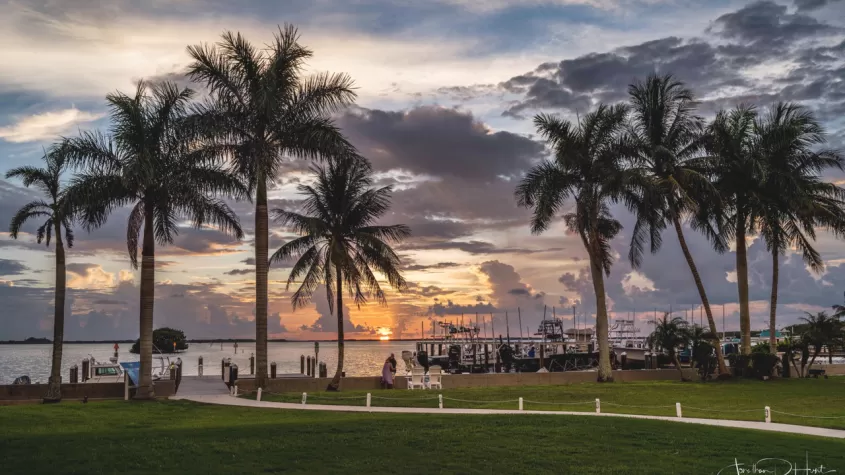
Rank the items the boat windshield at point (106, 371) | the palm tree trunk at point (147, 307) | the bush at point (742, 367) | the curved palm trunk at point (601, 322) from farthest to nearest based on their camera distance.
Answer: the boat windshield at point (106, 371), the bush at point (742, 367), the curved palm trunk at point (601, 322), the palm tree trunk at point (147, 307)

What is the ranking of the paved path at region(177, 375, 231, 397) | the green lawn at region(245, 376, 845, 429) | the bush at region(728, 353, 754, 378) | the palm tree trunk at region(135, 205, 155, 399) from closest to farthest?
the green lawn at region(245, 376, 845, 429)
the palm tree trunk at region(135, 205, 155, 399)
the paved path at region(177, 375, 231, 397)
the bush at region(728, 353, 754, 378)

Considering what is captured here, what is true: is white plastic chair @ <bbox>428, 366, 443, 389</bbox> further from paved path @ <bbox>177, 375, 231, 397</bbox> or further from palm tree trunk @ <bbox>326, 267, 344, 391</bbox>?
paved path @ <bbox>177, 375, 231, 397</bbox>

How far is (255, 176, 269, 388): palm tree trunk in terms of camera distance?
3191cm

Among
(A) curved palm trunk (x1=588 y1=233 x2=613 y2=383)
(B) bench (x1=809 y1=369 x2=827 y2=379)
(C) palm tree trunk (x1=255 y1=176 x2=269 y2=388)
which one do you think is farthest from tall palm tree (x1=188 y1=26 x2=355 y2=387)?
(B) bench (x1=809 y1=369 x2=827 y2=379)

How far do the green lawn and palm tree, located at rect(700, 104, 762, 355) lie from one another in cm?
720

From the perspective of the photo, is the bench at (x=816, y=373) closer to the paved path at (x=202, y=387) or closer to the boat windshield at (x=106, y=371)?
the paved path at (x=202, y=387)

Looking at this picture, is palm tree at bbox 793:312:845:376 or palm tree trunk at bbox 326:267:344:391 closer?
palm tree trunk at bbox 326:267:344:391

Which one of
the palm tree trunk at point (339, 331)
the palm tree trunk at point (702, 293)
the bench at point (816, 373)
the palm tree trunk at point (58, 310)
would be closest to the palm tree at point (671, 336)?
the palm tree trunk at point (702, 293)

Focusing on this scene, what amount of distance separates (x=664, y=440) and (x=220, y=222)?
19707mm

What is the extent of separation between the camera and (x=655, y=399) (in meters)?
31.2

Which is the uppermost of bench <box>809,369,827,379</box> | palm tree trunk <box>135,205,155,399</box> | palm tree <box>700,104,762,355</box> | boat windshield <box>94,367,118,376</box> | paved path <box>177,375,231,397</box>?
palm tree <box>700,104,762,355</box>

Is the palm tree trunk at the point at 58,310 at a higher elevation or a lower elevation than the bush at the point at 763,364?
higher

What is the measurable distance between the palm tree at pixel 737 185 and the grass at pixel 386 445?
80.4 ft

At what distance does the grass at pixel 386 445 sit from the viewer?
52.0ft
